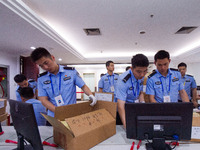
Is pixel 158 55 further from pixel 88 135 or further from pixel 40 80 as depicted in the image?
pixel 40 80

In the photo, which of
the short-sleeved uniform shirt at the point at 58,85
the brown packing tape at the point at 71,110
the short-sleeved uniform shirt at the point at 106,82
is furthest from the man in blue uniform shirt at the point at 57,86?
the short-sleeved uniform shirt at the point at 106,82

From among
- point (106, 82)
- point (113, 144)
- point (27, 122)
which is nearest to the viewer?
point (27, 122)

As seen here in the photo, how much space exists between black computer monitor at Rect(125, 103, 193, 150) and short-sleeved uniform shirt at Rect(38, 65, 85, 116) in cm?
89

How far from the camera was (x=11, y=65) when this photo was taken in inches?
185

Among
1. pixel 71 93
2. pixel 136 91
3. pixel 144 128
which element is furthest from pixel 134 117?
pixel 71 93

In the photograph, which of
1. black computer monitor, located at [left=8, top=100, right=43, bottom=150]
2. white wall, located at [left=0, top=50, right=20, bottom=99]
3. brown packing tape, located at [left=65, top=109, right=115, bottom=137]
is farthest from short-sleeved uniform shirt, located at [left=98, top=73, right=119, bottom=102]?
white wall, located at [left=0, top=50, right=20, bottom=99]

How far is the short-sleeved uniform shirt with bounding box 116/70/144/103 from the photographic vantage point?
4.77 ft

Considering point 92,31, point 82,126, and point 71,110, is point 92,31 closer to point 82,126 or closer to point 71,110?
point 71,110

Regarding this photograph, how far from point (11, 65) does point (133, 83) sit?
15.8 feet

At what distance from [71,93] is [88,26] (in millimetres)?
2351

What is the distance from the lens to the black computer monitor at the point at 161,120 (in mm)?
800

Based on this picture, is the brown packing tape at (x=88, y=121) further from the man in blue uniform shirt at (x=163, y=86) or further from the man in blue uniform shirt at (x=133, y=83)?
the man in blue uniform shirt at (x=163, y=86)

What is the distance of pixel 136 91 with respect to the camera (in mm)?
1587

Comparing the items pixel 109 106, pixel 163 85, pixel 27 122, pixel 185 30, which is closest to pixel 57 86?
pixel 109 106
